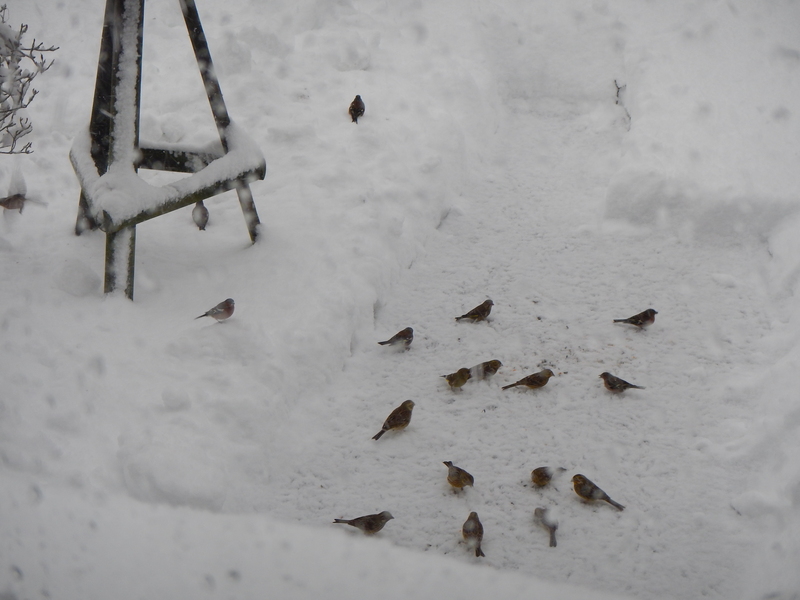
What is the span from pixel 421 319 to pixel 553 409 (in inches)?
45.5

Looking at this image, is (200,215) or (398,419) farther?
(200,215)

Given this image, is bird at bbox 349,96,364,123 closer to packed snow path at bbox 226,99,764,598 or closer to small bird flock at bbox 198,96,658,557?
packed snow path at bbox 226,99,764,598

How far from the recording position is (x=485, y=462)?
360 centimetres

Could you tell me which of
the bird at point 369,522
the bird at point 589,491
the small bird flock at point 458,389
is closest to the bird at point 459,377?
the small bird flock at point 458,389

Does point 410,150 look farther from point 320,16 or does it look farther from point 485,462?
point 485,462

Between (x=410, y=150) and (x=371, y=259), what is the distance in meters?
1.52

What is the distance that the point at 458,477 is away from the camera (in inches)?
132

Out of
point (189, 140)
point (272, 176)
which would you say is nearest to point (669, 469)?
point (272, 176)

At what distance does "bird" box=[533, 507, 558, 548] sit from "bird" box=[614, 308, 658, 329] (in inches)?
67.3

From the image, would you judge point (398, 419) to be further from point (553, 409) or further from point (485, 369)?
point (553, 409)

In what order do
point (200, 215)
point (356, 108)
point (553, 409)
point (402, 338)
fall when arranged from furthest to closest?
point (356, 108) < point (200, 215) < point (402, 338) < point (553, 409)

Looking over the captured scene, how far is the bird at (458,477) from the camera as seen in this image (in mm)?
3346

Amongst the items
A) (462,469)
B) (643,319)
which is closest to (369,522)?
(462,469)

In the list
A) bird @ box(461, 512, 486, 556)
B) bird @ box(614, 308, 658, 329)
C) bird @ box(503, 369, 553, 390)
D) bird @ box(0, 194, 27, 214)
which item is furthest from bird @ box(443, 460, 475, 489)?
bird @ box(0, 194, 27, 214)
